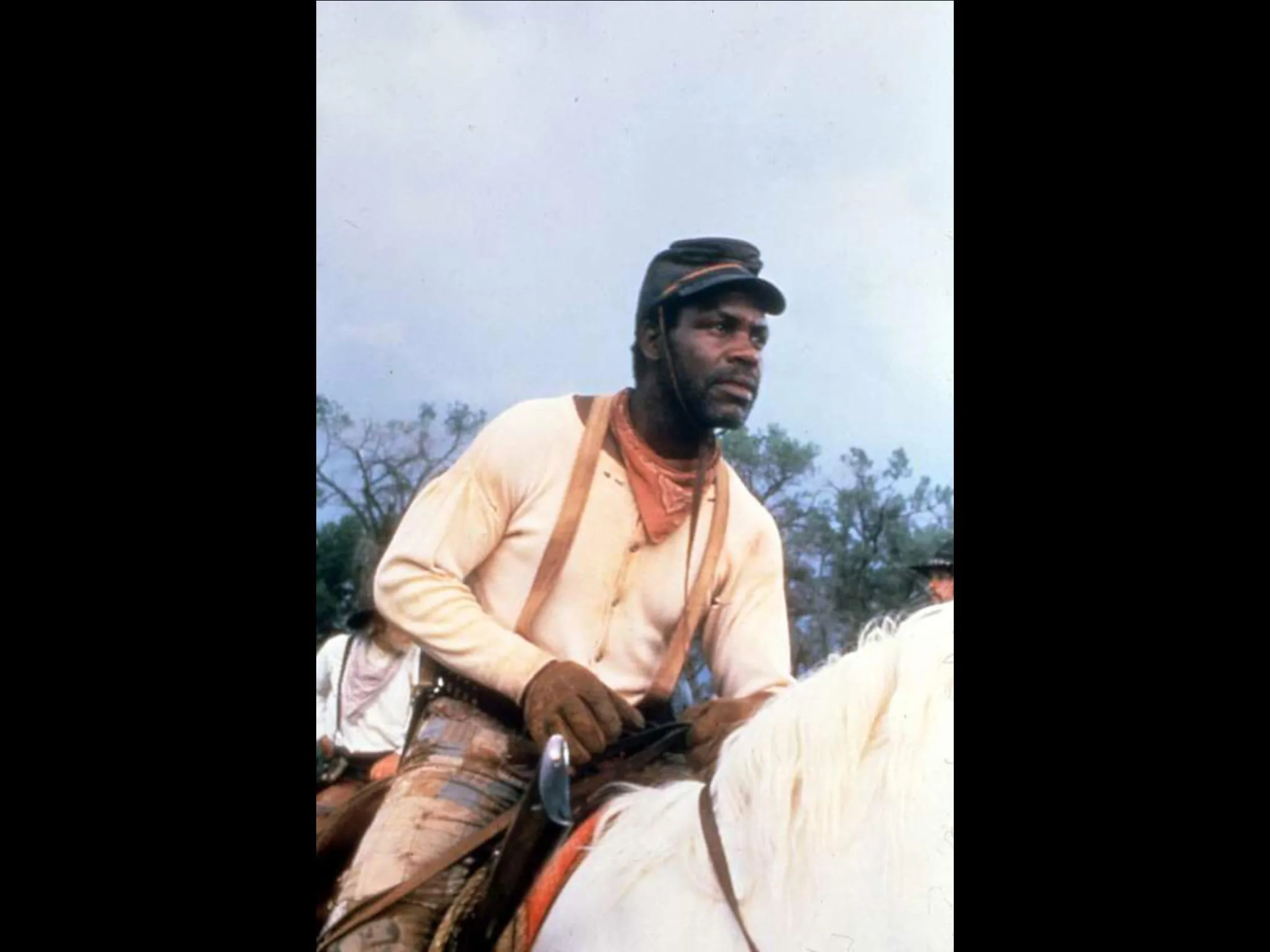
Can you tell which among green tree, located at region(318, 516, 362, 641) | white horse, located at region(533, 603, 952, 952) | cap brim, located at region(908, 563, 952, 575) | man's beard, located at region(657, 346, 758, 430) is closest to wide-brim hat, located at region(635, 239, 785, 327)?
man's beard, located at region(657, 346, 758, 430)

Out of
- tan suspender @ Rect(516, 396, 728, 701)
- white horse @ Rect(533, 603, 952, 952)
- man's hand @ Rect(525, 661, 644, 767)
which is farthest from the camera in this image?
tan suspender @ Rect(516, 396, 728, 701)

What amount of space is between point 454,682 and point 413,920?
0.58 meters

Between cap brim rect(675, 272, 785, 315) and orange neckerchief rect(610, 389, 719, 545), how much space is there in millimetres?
299

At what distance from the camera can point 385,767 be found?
3.63 m

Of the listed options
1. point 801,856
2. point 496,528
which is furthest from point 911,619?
point 496,528

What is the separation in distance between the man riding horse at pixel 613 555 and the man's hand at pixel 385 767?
0.03m

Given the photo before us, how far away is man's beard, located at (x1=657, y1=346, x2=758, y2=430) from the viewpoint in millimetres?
3656

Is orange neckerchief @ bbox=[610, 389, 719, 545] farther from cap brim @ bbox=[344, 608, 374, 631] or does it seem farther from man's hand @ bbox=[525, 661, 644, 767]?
cap brim @ bbox=[344, 608, 374, 631]

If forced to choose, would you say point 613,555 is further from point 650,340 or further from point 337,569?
point 337,569

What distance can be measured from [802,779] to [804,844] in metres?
0.15

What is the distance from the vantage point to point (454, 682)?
362 cm

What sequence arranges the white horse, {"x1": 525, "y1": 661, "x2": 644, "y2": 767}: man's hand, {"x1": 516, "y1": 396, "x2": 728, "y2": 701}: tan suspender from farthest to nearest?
{"x1": 516, "y1": 396, "x2": 728, "y2": 701}: tan suspender → {"x1": 525, "y1": 661, "x2": 644, "y2": 767}: man's hand → the white horse

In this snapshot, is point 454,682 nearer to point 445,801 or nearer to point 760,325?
point 445,801

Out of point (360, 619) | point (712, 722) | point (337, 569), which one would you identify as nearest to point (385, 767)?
point (360, 619)
